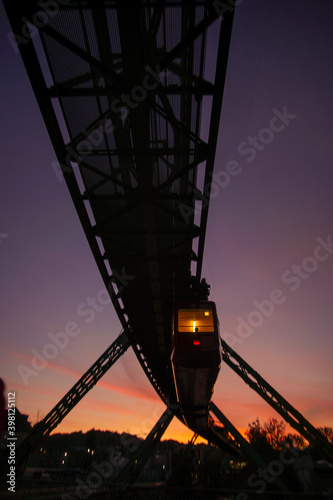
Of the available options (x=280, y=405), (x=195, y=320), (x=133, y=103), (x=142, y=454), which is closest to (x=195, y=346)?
(x=195, y=320)

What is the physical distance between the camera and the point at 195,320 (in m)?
7.96

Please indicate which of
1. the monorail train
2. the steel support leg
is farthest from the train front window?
the steel support leg

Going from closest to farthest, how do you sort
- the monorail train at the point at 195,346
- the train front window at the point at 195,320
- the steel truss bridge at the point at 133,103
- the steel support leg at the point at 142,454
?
the steel truss bridge at the point at 133,103 < the monorail train at the point at 195,346 < the train front window at the point at 195,320 < the steel support leg at the point at 142,454

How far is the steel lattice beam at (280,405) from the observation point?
42.3ft

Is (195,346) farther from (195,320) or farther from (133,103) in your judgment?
(133,103)

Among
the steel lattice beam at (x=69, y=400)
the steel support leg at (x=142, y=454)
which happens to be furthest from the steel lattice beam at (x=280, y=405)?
the steel support leg at (x=142, y=454)

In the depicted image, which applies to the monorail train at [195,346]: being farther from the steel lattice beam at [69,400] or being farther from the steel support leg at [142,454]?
the steel support leg at [142,454]

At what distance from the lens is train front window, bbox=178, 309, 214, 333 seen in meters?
7.80

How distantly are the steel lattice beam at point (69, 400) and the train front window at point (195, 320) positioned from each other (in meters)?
9.81

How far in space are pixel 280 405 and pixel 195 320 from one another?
930 cm

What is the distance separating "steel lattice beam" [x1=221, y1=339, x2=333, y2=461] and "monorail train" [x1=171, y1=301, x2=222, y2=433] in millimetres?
6605

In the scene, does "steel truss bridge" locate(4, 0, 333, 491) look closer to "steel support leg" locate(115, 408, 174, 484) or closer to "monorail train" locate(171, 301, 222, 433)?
"monorail train" locate(171, 301, 222, 433)

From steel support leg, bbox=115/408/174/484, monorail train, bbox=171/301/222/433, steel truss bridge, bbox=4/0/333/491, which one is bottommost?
steel support leg, bbox=115/408/174/484

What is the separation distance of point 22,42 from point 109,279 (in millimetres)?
7582
